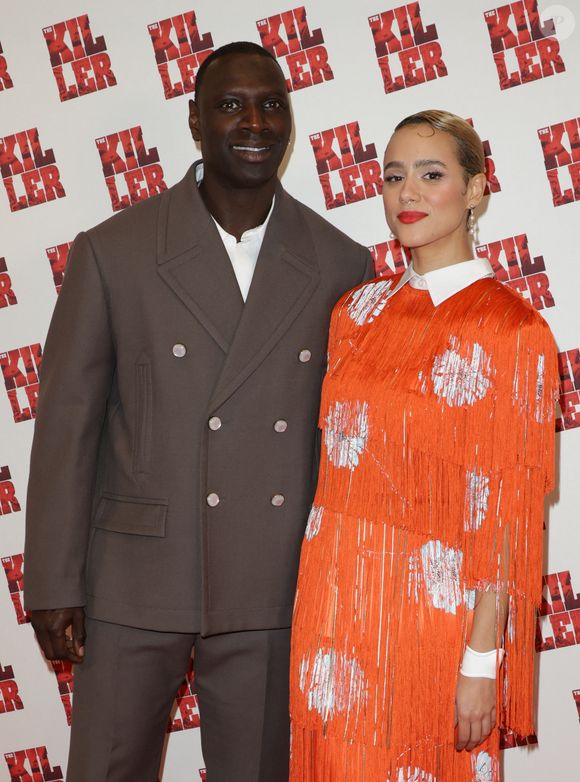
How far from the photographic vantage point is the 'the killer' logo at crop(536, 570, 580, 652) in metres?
2.26

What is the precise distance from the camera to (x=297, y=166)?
7.37 feet

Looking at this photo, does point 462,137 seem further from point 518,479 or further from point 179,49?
point 179,49

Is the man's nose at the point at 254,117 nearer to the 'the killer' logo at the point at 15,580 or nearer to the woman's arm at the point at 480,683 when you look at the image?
the woman's arm at the point at 480,683

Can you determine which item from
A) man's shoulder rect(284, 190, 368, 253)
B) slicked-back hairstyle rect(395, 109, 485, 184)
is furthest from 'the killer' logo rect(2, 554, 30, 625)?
slicked-back hairstyle rect(395, 109, 485, 184)

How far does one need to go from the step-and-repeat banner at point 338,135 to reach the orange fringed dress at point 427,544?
0.69 meters

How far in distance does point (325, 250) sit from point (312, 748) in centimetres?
96

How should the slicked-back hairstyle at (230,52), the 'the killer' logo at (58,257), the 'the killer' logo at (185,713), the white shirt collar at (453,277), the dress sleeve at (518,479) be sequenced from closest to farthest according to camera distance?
1. the dress sleeve at (518,479)
2. the white shirt collar at (453,277)
3. the slicked-back hairstyle at (230,52)
4. the 'the killer' logo at (58,257)
5. the 'the killer' logo at (185,713)

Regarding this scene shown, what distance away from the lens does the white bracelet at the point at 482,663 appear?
1482 millimetres

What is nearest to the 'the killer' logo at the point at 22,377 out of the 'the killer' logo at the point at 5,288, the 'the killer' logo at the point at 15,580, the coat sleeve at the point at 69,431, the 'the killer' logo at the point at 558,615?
the 'the killer' logo at the point at 5,288

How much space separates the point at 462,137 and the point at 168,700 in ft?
3.99

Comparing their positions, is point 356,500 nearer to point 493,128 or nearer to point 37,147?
point 493,128

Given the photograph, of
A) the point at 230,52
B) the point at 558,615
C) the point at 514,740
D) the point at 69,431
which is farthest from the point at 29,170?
the point at 514,740

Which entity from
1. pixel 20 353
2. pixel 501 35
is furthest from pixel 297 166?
pixel 20 353

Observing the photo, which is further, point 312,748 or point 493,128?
point 493,128
